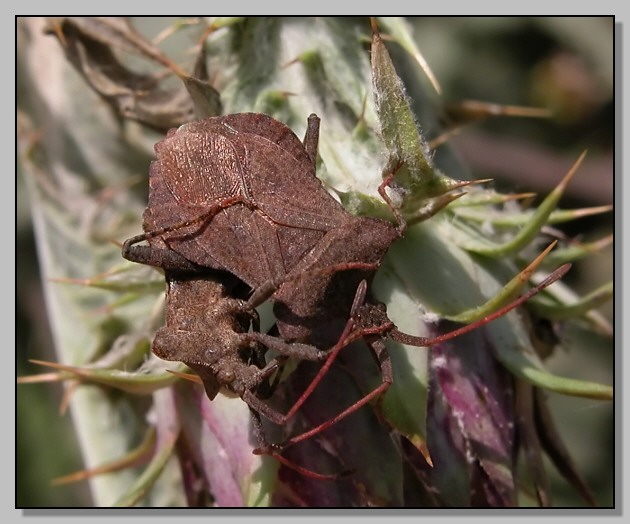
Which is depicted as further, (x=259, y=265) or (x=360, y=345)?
(x=360, y=345)

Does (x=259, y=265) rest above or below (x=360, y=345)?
above

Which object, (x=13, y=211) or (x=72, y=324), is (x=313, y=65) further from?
(x=72, y=324)

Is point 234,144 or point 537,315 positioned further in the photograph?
point 537,315

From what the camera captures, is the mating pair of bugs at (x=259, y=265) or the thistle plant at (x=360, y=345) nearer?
the mating pair of bugs at (x=259, y=265)

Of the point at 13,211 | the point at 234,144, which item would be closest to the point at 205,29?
the point at 234,144
